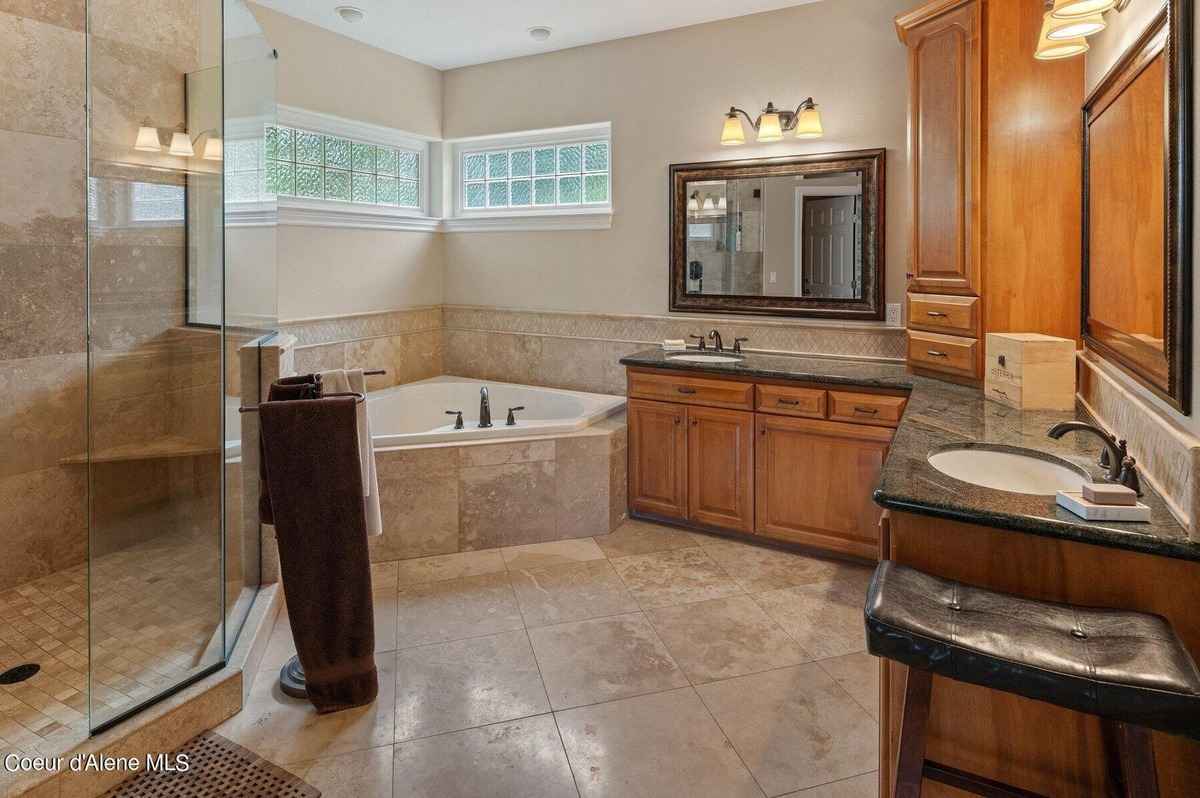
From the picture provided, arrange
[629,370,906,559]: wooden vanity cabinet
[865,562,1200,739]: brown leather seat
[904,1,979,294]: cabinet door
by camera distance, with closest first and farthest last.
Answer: [865,562,1200,739]: brown leather seat < [904,1,979,294]: cabinet door < [629,370,906,559]: wooden vanity cabinet

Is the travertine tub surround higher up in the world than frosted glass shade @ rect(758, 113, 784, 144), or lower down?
lower down

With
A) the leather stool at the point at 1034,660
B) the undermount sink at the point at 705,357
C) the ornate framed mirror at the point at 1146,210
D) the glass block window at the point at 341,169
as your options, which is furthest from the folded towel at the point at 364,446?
the ornate framed mirror at the point at 1146,210

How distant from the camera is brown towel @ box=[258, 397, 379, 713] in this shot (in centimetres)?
223

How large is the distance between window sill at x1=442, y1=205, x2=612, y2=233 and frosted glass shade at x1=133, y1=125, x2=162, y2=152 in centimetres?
253

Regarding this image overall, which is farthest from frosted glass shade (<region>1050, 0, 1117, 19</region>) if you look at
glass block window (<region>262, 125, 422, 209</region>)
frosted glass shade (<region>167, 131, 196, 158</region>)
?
glass block window (<region>262, 125, 422, 209</region>)

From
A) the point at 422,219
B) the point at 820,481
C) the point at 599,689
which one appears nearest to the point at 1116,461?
the point at 599,689

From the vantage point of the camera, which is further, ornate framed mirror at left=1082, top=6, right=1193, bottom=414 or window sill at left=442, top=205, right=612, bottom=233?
window sill at left=442, top=205, right=612, bottom=233

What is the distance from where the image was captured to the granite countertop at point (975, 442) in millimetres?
1391

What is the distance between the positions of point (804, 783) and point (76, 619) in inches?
99.0

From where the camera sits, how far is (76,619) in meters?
2.63

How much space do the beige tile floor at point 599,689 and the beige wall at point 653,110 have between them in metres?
1.81

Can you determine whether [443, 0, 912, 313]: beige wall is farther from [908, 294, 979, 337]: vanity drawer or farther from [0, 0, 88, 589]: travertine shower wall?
[0, 0, 88, 589]: travertine shower wall

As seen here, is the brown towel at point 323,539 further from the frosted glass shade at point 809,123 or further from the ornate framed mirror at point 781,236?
the frosted glass shade at point 809,123

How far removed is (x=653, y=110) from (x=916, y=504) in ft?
11.1
